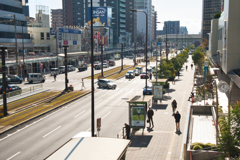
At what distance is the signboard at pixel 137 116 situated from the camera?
23.4 metres

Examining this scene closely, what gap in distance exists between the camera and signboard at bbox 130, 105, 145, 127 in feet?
→ 76.7

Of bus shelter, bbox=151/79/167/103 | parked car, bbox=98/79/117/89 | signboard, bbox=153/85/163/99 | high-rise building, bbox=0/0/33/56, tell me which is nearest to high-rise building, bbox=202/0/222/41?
high-rise building, bbox=0/0/33/56

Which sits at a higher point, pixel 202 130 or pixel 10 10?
pixel 10 10

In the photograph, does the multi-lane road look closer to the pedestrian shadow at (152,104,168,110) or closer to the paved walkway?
the paved walkway

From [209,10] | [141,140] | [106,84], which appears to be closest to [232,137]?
[141,140]

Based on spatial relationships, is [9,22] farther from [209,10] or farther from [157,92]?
[209,10]

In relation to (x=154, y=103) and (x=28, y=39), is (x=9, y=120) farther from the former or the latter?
(x=28, y=39)

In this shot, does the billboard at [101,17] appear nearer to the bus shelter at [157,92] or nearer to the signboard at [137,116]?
the bus shelter at [157,92]

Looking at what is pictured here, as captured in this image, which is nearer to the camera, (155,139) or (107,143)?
(107,143)

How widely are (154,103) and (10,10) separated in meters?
61.4

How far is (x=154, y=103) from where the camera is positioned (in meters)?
35.6

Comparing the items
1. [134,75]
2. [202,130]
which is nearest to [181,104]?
[202,130]

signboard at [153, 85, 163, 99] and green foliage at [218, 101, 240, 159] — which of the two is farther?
signboard at [153, 85, 163, 99]

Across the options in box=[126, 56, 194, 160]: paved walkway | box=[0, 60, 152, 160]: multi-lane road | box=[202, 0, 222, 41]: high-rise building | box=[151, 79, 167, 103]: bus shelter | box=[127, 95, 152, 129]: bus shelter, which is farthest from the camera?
box=[202, 0, 222, 41]: high-rise building
